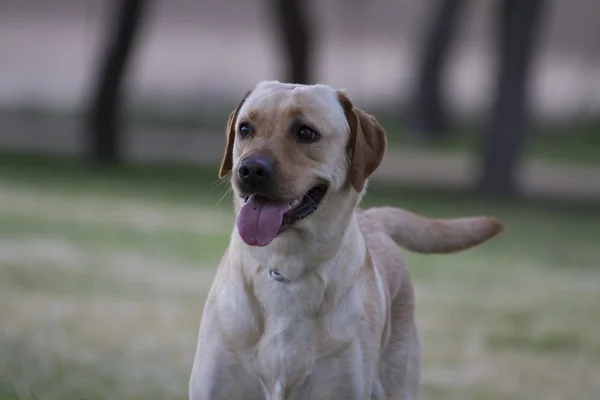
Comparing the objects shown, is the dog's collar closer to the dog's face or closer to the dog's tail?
the dog's face

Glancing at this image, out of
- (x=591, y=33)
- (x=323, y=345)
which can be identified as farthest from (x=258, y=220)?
(x=591, y=33)

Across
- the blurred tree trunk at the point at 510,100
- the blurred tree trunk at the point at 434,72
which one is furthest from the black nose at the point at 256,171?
the blurred tree trunk at the point at 434,72

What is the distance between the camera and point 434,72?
32562 mm

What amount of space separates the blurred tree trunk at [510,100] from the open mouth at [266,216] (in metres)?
15.3

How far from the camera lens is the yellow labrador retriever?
527 centimetres

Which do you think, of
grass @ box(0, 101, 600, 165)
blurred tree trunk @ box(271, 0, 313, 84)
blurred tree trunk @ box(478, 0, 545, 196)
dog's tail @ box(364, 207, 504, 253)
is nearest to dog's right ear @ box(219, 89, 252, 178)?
Result: dog's tail @ box(364, 207, 504, 253)

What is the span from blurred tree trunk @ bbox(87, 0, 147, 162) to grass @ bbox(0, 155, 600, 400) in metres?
2.66

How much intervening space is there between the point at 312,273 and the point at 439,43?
88.9 ft

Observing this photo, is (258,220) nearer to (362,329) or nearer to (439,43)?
(362,329)

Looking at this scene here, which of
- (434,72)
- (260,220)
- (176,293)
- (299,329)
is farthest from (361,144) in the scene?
(434,72)

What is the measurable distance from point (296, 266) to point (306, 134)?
0.55 meters

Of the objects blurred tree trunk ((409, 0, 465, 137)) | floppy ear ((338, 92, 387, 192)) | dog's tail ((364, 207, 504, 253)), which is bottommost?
blurred tree trunk ((409, 0, 465, 137))

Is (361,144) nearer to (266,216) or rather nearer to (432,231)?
(266,216)

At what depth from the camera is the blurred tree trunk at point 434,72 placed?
3178 cm
